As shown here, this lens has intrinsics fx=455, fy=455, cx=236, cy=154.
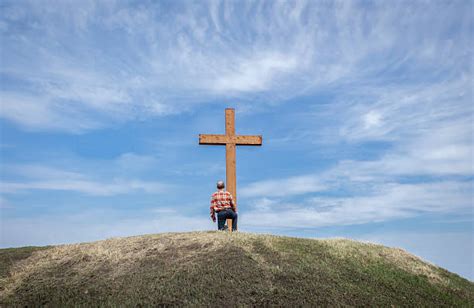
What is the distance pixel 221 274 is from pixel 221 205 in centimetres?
417

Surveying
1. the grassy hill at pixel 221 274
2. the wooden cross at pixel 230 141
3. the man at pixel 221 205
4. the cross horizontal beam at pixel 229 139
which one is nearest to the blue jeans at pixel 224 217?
the man at pixel 221 205

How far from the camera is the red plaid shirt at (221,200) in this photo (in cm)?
1562

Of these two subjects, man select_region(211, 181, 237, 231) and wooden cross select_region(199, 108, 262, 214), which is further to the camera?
wooden cross select_region(199, 108, 262, 214)

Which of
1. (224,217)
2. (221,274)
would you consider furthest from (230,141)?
(221,274)

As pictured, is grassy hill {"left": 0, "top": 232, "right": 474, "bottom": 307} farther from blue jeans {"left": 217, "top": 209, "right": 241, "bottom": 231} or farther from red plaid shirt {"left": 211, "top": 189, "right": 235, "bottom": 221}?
red plaid shirt {"left": 211, "top": 189, "right": 235, "bottom": 221}

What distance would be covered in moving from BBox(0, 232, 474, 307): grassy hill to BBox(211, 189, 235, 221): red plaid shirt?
1114mm

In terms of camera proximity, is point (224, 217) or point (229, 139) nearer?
point (224, 217)

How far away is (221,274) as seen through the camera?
11727mm

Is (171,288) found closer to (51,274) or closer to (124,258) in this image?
(124,258)

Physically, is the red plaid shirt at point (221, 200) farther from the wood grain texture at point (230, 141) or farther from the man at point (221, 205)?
the wood grain texture at point (230, 141)

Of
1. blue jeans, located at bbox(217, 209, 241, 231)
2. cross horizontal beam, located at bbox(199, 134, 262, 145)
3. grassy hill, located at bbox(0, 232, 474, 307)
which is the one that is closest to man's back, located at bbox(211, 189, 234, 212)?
blue jeans, located at bbox(217, 209, 241, 231)

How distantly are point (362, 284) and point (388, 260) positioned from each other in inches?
111

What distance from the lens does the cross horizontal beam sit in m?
17.7

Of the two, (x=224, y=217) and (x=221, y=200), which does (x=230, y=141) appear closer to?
(x=221, y=200)
